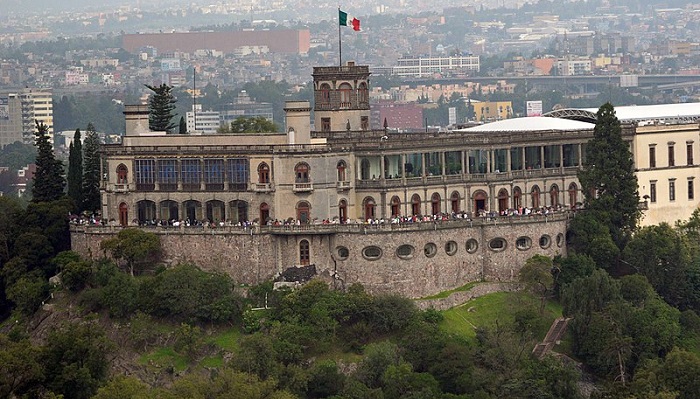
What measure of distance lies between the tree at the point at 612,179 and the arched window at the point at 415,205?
8.58 m

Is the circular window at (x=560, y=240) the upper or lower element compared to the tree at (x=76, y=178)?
lower

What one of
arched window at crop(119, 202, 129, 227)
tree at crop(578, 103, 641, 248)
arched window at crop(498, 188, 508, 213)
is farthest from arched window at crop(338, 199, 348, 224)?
tree at crop(578, 103, 641, 248)

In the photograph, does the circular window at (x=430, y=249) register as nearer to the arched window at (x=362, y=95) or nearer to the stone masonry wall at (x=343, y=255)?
the stone masonry wall at (x=343, y=255)

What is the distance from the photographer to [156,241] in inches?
4070

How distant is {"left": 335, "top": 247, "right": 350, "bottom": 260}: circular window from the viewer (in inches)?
4031

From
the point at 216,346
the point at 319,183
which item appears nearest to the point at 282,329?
the point at 216,346

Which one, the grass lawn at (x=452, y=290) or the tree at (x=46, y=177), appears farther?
the tree at (x=46, y=177)

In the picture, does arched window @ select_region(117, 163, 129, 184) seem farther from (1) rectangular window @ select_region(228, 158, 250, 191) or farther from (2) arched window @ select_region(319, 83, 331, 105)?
(2) arched window @ select_region(319, 83, 331, 105)

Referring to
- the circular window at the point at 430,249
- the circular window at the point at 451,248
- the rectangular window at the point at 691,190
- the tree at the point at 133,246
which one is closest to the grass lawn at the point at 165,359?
the tree at the point at 133,246

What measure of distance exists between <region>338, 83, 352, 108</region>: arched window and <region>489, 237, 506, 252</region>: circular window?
1482 centimetres

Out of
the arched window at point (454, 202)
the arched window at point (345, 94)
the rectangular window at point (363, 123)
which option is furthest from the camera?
the rectangular window at point (363, 123)

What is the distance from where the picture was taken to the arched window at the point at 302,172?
4060 inches

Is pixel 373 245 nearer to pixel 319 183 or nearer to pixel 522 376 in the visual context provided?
pixel 319 183

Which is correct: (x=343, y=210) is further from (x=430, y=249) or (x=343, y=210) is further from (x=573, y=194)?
(x=573, y=194)
